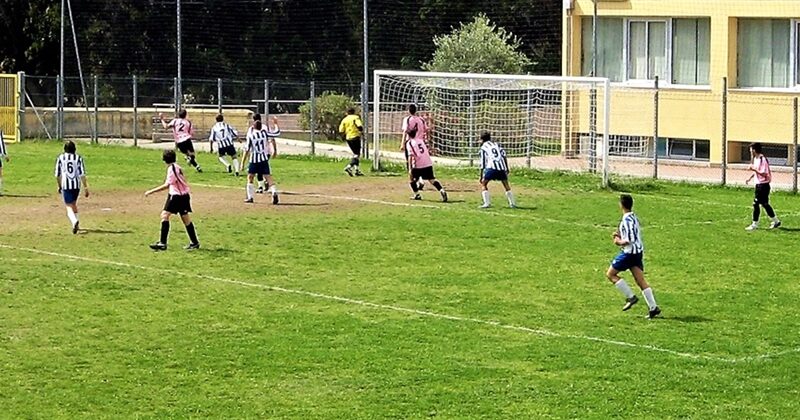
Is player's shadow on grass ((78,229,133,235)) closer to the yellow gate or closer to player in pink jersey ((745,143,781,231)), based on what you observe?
player in pink jersey ((745,143,781,231))

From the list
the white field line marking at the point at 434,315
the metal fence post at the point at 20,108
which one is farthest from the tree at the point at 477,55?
the white field line marking at the point at 434,315

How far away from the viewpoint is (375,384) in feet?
53.8

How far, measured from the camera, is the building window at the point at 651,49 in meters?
43.6

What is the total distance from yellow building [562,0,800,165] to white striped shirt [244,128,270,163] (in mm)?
13403

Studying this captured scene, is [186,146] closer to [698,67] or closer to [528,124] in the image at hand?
[528,124]

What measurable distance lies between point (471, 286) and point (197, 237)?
6.51 metres

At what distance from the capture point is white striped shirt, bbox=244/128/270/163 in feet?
102

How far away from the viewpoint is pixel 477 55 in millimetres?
51750

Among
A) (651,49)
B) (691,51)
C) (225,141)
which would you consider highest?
(651,49)

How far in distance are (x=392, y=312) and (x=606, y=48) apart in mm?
26988

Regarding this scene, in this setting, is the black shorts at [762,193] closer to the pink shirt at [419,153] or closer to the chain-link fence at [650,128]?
the chain-link fence at [650,128]

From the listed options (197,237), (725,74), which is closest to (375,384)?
(197,237)

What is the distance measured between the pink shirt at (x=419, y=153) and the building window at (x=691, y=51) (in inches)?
559

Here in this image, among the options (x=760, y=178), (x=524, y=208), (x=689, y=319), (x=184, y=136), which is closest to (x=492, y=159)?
(x=524, y=208)
